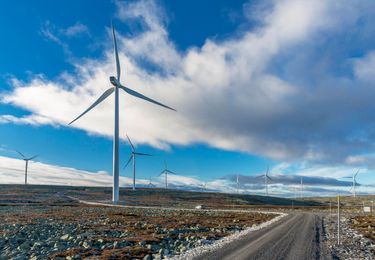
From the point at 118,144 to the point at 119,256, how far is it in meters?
78.3

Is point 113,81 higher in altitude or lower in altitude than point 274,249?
higher

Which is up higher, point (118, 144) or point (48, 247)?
point (118, 144)

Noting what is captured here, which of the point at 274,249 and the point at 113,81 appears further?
the point at 113,81

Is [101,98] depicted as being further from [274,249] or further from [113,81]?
[274,249]

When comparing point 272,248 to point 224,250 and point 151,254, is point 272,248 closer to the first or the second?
point 224,250

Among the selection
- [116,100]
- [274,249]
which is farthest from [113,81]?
[274,249]

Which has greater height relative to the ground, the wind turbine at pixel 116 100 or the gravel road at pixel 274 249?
the wind turbine at pixel 116 100

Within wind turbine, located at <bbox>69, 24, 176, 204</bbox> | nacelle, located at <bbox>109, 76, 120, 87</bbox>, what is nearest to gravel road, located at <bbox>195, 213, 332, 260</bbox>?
wind turbine, located at <bbox>69, 24, 176, 204</bbox>

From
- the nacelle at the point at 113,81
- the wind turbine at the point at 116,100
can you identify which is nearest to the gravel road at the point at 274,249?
the wind turbine at the point at 116,100

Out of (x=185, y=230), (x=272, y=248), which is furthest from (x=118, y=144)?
(x=272, y=248)

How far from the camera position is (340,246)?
31234 millimetres

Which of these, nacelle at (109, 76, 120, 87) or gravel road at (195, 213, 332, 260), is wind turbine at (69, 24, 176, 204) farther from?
gravel road at (195, 213, 332, 260)

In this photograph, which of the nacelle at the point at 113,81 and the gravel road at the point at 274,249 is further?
the nacelle at the point at 113,81

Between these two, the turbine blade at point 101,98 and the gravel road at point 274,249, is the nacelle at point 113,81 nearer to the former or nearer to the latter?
the turbine blade at point 101,98
